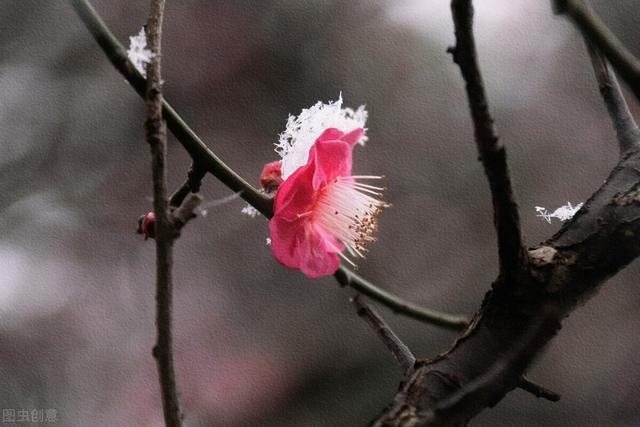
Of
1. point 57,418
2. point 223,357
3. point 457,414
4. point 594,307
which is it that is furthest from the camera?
point 594,307

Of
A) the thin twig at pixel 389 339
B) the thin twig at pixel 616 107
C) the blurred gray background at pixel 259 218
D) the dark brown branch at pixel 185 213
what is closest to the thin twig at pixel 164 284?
the dark brown branch at pixel 185 213

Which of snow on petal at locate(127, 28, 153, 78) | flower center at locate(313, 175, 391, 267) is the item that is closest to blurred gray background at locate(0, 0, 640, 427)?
flower center at locate(313, 175, 391, 267)

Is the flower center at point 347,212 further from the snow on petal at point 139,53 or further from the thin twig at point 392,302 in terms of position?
the snow on petal at point 139,53

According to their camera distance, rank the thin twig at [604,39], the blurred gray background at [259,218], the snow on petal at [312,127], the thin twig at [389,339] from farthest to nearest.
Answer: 1. the blurred gray background at [259,218]
2. the snow on petal at [312,127]
3. the thin twig at [389,339]
4. the thin twig at [604,39]

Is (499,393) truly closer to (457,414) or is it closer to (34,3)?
(457,414)

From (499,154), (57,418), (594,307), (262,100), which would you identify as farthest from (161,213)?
(594,307)

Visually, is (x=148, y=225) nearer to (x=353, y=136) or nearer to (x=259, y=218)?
(x=353, y=136)

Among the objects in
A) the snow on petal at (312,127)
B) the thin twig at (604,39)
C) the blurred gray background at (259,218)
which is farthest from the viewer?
the blurred gray background at (259,218)
